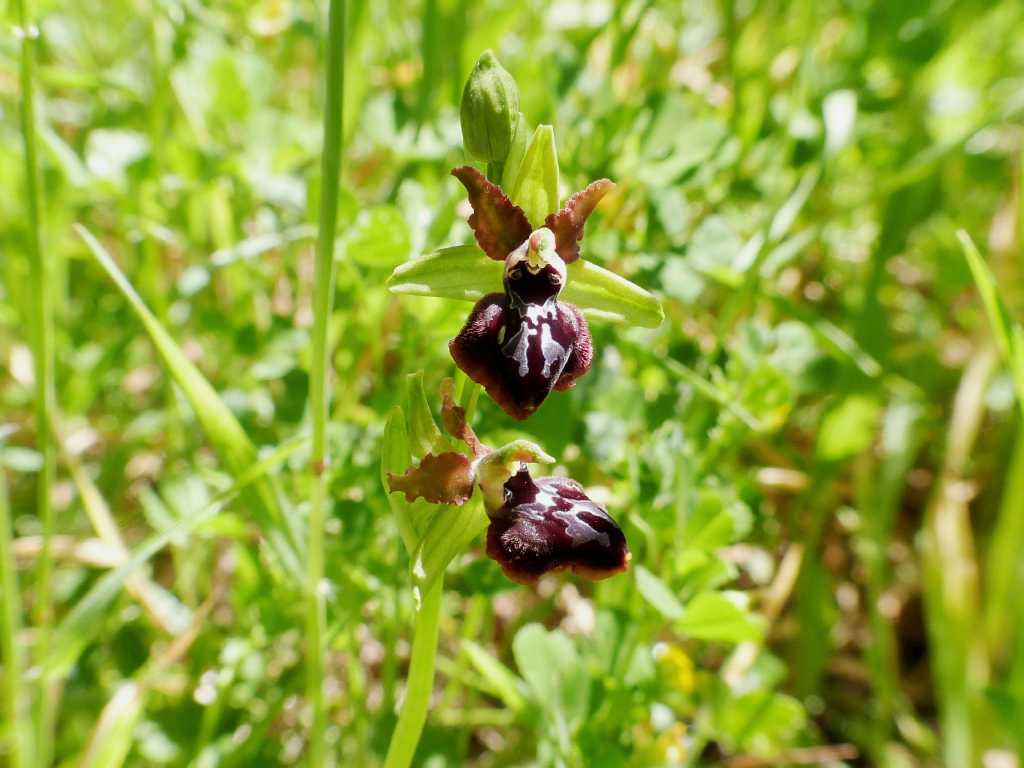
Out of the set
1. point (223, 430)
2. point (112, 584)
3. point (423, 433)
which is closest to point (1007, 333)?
point (423, 433)

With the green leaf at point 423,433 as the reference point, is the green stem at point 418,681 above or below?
below

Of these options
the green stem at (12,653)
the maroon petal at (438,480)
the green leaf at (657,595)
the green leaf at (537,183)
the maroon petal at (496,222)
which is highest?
the green leaf at (537,183)

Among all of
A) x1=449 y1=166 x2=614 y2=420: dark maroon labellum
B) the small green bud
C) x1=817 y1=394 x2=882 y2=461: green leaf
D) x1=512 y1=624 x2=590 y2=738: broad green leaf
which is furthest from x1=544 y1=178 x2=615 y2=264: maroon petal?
x1=817 y1=394 x2=882 y2=461: green leaf

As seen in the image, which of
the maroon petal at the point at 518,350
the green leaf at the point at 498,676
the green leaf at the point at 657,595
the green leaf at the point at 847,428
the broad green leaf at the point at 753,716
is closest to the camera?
the maroon petal at the point at 518,350

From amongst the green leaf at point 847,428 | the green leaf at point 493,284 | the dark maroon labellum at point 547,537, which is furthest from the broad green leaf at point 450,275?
the green leaf at point 847,428

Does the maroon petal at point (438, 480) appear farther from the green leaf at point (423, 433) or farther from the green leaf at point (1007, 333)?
the green leaf at point (1007, 333)
